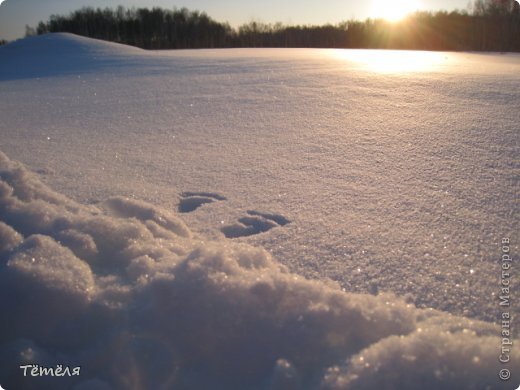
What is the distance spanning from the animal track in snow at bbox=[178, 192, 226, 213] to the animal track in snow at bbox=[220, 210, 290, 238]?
0.19m

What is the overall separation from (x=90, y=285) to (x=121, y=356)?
0.20 metres

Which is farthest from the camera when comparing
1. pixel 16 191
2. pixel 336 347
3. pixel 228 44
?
pixel 228 44

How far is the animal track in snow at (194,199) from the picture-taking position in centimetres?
134

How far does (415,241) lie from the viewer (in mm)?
1080

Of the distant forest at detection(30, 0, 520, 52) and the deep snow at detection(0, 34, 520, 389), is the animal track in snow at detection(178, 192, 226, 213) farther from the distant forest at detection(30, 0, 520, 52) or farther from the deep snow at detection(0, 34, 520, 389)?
the distant forest at detection(30, 0, 520, 52)

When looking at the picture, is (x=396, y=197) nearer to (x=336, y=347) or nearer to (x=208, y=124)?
(x=336, y=347)

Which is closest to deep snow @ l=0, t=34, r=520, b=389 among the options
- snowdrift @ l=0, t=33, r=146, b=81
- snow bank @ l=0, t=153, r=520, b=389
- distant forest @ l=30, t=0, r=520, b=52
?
snow bank @ l=0, t=153, r=520, b=389

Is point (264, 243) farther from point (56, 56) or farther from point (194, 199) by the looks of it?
point (56, 56)

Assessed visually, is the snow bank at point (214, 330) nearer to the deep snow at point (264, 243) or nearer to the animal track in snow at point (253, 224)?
the deep snow at point (264, 243)

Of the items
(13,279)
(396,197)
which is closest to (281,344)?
(13,279)

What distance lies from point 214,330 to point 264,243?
0.35m

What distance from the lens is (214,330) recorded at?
80cm

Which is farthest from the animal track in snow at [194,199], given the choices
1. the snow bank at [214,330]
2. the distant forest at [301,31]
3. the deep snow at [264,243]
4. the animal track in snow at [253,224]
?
the distant forest at [301,31]

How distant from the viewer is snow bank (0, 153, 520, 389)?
2.34ft
